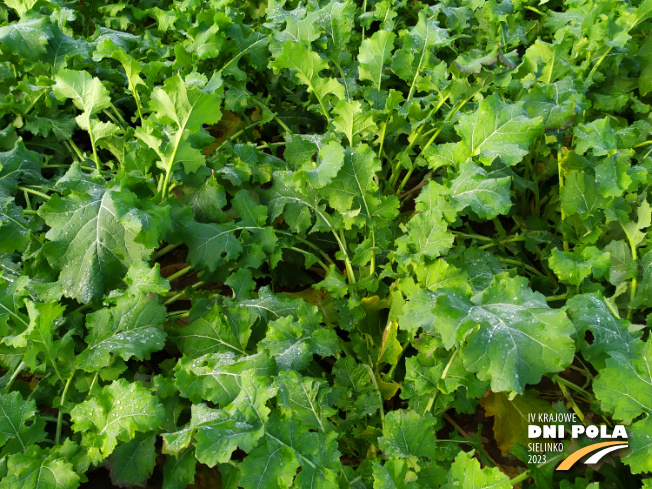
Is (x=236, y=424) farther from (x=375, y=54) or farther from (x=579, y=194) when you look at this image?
(x=375, y=54)

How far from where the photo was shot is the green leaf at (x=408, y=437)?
1573mm

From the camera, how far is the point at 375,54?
8.52 feet

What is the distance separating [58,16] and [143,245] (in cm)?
178

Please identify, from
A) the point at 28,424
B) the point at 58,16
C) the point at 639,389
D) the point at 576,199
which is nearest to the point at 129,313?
the point at 28,424

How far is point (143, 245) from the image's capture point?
6.23ft

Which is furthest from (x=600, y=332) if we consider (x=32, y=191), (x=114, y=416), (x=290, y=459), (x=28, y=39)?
(x=28, y=39)

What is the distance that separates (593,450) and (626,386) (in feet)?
1.09

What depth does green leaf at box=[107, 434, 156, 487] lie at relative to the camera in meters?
1.65

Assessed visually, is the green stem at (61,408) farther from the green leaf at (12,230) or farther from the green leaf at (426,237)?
the green leaf at (426,237)

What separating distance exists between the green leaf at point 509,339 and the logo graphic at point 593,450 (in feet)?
1.90

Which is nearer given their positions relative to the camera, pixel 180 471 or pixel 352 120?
pixel 180 471

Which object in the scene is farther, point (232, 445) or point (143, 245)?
point (143, 245)

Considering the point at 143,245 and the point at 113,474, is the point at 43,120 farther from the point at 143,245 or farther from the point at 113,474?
the point at 113,474

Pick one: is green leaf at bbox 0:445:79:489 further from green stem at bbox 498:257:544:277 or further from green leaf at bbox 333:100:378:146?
green stem at bbox 498:257:544:277
